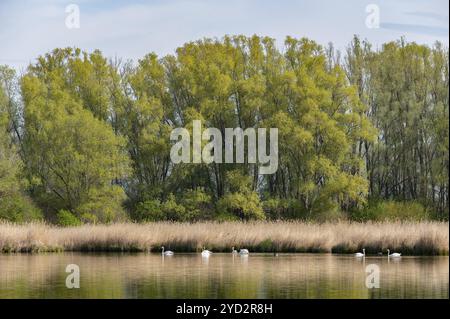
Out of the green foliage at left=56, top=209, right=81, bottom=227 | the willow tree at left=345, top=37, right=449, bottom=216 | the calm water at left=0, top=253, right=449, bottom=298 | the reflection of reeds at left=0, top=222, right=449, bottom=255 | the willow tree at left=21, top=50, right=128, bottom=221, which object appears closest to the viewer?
the calm water at left=0, top=253, right=449, bottom=298

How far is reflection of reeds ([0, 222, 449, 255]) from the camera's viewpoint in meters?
34.5

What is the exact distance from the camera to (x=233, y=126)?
5397 cm

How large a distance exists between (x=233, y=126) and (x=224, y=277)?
96.9 feet

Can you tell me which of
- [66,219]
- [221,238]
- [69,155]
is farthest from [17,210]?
[221,238]

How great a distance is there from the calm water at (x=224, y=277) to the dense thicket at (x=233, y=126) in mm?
18323

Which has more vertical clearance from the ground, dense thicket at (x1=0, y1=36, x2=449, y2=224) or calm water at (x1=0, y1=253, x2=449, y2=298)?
dense thicket at (x1=0, y1=36, x2=449, y2=224)

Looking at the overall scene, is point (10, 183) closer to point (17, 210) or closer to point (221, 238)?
point (17, 210)

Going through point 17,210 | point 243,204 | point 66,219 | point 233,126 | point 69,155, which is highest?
point 233,126

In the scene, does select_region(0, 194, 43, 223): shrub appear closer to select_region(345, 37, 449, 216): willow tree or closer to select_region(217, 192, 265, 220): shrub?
select_region(217, 192, 265, 220): shrub

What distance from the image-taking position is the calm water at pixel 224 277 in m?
21.4

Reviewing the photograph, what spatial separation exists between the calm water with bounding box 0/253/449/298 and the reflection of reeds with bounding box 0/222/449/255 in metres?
2.57

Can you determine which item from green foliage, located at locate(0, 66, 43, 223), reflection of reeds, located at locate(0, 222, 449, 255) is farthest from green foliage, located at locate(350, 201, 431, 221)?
green foliage, located at locate(0, 66, 43, 223)

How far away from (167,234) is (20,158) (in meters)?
18.6
